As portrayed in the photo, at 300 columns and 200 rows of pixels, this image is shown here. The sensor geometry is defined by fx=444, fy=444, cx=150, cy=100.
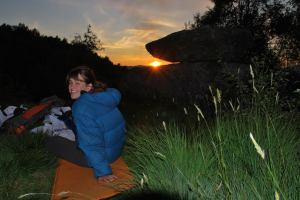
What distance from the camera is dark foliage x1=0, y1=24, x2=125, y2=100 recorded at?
44.0ft

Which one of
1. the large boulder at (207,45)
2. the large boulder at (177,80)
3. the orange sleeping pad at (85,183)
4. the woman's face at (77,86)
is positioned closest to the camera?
the orange sleeping pad at (85,183)

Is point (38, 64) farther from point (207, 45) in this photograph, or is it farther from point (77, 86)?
point (77, 86)

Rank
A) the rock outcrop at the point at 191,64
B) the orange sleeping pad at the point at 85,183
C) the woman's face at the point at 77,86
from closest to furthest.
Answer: the orange sleeping pad at the point at 85,183, the woman's face at the point at 77,86, the rock outcrop at the point at 191,64

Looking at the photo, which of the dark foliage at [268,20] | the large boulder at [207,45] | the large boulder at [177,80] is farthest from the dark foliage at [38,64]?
the dark foliage at [268,20]

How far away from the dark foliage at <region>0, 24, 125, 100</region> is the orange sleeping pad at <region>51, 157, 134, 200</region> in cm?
791

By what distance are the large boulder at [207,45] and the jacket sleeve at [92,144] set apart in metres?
9.55

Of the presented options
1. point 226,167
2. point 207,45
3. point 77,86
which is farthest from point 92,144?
point 207,45

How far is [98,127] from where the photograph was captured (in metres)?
4.79

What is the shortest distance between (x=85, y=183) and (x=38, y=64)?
10.2m

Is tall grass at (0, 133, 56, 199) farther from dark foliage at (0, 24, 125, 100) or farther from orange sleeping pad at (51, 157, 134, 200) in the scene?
dark foliage at (0, 24, 125, 100)

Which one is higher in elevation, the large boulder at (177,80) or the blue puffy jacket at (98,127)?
the blue puffy jacket at (98,127)

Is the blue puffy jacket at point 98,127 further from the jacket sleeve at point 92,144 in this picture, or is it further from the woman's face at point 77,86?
the woman's face at point 77,86

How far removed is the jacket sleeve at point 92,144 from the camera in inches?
179

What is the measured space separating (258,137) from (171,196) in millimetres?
1144
